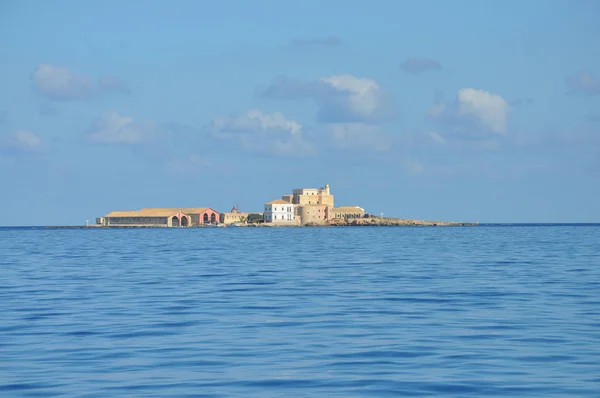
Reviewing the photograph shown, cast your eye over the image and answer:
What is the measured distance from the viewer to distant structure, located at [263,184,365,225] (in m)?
184

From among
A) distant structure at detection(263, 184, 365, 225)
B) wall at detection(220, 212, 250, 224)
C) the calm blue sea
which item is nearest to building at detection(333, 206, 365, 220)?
distant structure at detection(263, 184, 365, 225)

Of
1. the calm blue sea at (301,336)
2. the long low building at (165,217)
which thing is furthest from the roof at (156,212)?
the calm blue sea at (301,336)

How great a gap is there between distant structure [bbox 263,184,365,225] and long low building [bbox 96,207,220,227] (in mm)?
12371

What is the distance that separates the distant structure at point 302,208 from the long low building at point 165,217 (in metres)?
12.4

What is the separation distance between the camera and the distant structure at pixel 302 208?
184 metres

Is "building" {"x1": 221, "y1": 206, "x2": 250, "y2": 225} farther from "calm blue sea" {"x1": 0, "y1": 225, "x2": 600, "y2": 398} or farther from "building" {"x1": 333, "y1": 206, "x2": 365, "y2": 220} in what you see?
"calm blue sea" {"x1": 0, "y1": 225, "x2": 600, "y2": 398}

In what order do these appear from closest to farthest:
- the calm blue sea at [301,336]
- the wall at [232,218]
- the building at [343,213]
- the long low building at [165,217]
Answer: the calm blue sea at [301,336] → the long low building at [165,217] → the wall at [232,218] → the building at [343,213]

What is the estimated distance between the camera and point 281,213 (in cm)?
18462

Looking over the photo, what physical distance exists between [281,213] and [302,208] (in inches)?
173

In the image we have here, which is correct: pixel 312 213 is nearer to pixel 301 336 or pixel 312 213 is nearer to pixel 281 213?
pixel 281 213

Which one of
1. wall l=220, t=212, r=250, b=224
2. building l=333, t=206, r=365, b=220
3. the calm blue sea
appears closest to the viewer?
the calm blue sea

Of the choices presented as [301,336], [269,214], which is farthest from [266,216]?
[301,336]

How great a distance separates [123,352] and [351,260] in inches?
1240

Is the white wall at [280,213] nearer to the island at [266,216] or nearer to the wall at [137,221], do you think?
the island at [266,216]
